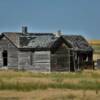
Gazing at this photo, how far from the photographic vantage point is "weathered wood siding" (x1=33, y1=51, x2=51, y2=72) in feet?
173

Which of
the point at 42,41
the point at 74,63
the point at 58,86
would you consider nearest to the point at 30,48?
the point at 42,41

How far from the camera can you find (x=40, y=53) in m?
53.0

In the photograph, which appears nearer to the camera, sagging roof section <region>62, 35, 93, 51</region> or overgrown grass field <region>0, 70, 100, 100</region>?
overgrown grass field <region>0, 70, 100, 100</region>

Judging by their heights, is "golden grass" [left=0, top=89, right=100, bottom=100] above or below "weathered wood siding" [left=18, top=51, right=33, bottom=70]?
below

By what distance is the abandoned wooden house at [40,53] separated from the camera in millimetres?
53000

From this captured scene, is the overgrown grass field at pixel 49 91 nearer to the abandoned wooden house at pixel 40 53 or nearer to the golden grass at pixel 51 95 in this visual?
the golden grass at pixel 51 95

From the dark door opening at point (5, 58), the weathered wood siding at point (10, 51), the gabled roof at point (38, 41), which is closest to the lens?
the gabled roof at point (38, 41)

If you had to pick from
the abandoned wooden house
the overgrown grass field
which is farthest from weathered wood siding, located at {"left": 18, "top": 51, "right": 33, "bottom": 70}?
the overgrown grass field

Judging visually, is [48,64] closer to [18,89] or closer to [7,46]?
[7,46]

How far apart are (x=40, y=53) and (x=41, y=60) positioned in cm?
72

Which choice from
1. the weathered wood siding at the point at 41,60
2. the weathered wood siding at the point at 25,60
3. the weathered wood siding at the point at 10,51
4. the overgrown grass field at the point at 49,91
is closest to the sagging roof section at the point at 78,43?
the weathered wood siding at the point at 41,60

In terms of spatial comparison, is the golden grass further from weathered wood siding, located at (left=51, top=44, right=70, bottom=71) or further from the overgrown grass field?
weathered wood siding, located at (left=51, top=44, right=70, bottom=71)

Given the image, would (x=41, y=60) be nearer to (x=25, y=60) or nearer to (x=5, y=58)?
(x=25, y=60)

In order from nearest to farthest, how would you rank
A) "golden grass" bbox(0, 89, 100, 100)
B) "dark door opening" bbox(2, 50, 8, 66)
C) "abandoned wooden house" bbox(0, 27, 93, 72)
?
"golden grass" bbox(0, 89, 100, 100), "abandoned wooden house" bbox(0, 27, 93, 72), "dark door opening" bbox(2, 50, 8, 66)
